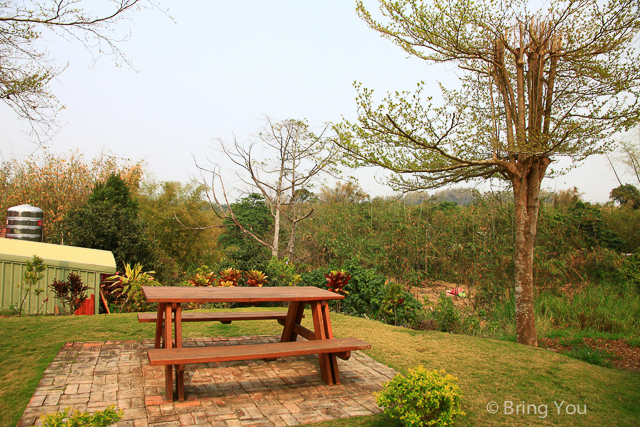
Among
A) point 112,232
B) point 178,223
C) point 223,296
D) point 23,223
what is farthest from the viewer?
point 178,223

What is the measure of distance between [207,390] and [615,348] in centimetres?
494

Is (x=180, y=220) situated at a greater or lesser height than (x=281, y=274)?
greater

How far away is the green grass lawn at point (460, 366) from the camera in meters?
2.79

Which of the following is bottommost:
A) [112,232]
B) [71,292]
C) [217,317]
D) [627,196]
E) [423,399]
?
[423,399]

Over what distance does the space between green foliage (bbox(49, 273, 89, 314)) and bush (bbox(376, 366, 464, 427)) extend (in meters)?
5.19

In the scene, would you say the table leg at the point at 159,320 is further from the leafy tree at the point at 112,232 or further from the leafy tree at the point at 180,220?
the leafy tree at the point at 180,220

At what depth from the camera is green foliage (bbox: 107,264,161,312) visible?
674cm

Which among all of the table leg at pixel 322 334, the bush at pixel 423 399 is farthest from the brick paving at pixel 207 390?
the bush at pixel 423 399

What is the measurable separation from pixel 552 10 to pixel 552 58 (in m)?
0.60

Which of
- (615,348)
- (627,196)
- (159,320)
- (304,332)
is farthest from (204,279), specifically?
(627,196)

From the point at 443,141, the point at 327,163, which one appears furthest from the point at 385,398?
the point at 327,163

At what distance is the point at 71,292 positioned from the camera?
5.93 metres

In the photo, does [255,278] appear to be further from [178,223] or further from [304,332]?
[178,223]

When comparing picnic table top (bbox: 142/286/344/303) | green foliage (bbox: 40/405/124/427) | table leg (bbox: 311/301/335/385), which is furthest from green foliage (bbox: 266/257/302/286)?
green foliage (bbox: 40/405/124/427)
